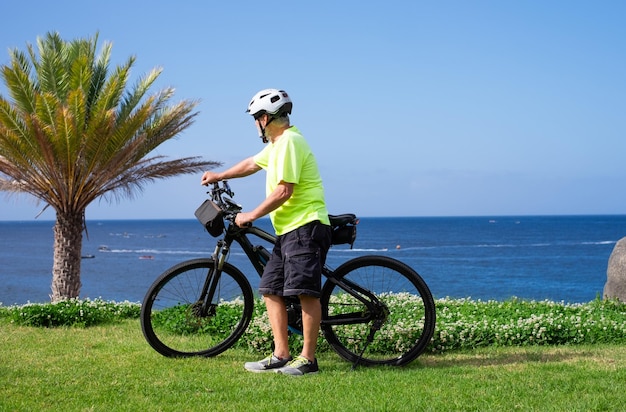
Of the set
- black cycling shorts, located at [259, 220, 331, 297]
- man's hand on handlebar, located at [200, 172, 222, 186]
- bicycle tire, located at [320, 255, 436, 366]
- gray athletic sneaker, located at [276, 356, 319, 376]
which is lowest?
gray athletic sneaker, located at [276, 356, 319, 376]

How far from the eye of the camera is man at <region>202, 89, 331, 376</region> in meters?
5.91

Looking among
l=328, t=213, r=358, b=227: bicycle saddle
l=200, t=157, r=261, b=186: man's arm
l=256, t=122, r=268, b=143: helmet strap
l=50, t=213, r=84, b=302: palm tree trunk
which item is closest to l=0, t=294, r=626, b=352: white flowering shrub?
l=328, t=213, r=358, b=227: bicycle saddle

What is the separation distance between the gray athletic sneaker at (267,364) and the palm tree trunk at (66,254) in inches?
332

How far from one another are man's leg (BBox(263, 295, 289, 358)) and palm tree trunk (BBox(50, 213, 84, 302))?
27.7 ft

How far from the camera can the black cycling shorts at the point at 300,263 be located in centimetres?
591

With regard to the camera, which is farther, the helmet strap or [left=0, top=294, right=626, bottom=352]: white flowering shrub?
[left=0, top=294, right=626, bottom=352]: white flowering shrub

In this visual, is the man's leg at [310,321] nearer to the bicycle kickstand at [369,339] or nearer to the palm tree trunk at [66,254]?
the bicycle kickstand at [369,339]

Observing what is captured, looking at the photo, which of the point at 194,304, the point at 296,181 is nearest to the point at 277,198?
the point at 296,181

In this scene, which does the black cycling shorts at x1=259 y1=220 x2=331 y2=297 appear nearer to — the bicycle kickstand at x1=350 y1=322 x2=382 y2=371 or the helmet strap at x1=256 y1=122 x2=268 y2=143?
the bicycle kickstand at x1=350 y1=322 x2=382 y2=371

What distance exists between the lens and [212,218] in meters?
6.25

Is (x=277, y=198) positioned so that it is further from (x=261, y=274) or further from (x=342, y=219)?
(x=261, y=274)

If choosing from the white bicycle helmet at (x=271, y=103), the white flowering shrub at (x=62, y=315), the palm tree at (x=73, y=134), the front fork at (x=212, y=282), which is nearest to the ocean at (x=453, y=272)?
the palm tree at (x=73, y=134)

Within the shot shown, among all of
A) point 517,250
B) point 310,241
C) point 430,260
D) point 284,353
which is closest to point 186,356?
point 284,353

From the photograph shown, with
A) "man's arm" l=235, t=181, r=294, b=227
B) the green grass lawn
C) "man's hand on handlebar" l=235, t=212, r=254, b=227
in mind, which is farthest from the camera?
"man's hand on handlebar" l=235, t=212, r=254, b=227
